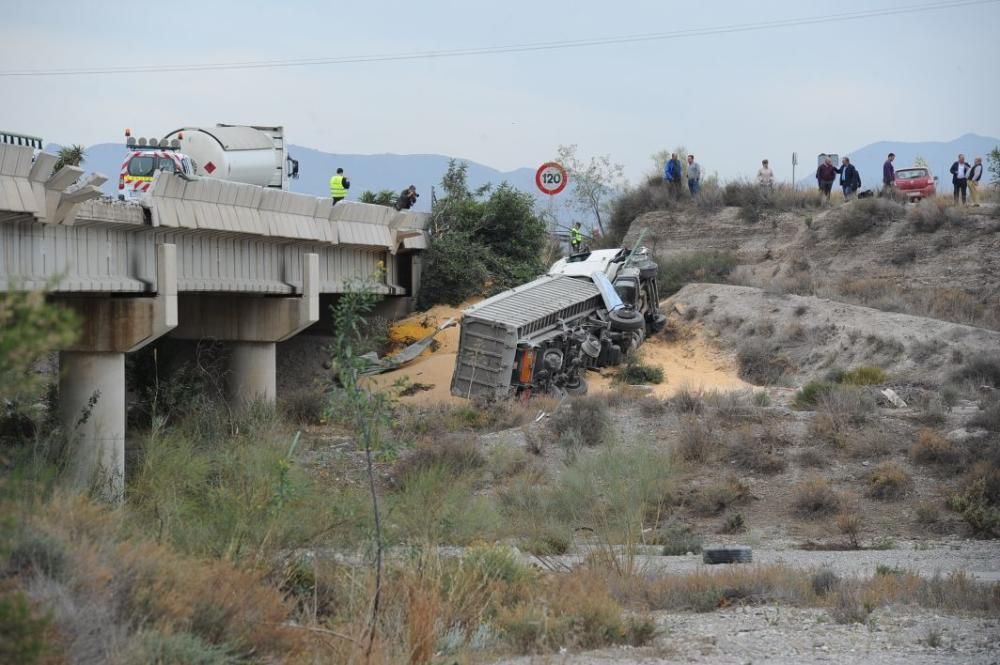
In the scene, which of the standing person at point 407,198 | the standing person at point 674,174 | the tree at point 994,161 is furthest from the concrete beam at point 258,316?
the tree at point 994,161

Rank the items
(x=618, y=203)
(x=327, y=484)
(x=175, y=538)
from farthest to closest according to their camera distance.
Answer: (x=618, y=203) → (x=327, y=484) → (x=175, y=538)

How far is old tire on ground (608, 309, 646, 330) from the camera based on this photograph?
3431 cm

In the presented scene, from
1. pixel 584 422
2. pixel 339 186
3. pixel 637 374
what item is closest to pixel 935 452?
pixel 584 422

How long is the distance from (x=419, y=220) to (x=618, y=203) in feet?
57.8

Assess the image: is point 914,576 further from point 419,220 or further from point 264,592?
point 419,220

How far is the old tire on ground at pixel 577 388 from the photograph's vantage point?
31.4 m

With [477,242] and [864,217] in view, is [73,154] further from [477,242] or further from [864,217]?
[864,217]

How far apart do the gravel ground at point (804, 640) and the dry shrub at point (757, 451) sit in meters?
10.6

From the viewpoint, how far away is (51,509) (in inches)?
402

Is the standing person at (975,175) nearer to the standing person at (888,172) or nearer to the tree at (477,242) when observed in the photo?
the standing person at (888,172)

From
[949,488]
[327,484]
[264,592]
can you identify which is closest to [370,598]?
[264,592]

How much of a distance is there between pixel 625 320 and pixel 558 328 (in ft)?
10.3

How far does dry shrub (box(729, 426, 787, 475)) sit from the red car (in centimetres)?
2957

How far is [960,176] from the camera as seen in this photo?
47.8m
